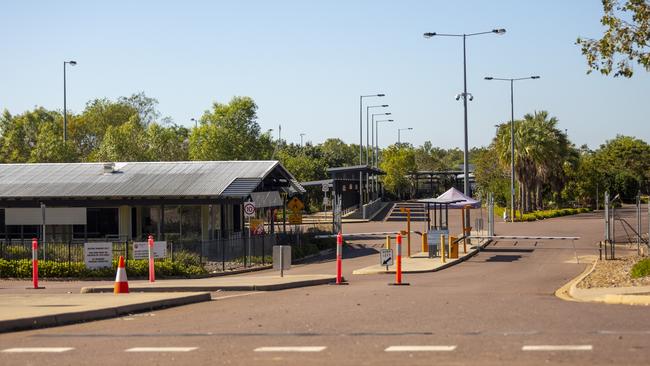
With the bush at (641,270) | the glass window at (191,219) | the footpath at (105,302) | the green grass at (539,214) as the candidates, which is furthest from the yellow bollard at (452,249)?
the green grass at (539,214)

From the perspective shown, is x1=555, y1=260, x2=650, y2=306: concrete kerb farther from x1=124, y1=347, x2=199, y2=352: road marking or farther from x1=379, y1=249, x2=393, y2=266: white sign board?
x1=124, y1=347, x2=199, y2=352: road marking

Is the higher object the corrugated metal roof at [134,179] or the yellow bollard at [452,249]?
the corrugated metal roof at [134,179]

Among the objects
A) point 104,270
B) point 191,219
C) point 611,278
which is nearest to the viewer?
point 611,278

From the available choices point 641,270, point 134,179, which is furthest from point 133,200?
point 641,270

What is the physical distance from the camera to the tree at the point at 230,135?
76.7m

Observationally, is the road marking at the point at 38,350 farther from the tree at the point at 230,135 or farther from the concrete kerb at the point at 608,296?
the tree at the point at 230,135

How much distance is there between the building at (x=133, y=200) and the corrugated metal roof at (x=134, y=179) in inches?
1.7

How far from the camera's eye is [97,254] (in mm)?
29953

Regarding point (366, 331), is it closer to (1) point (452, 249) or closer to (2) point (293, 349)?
(2) point (293, 349)

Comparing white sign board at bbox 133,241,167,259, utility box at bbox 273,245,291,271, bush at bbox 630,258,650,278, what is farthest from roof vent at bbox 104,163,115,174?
bush at bbox 630,258,650,278

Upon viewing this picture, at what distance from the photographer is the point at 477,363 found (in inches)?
389

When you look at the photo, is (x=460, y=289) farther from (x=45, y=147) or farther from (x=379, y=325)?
(x=45, y=147)

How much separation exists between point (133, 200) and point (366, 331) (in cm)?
2926

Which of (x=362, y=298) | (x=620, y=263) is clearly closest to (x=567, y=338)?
(x=362, y=298)
